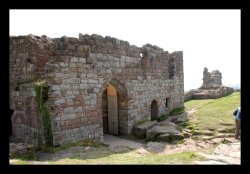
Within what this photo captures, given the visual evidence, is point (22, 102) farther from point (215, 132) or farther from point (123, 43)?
point (215, 132)

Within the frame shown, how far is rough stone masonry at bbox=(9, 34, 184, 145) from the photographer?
8672 millimetres

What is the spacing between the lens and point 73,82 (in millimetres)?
9023

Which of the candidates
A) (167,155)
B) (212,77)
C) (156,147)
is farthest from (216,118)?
(212,77)

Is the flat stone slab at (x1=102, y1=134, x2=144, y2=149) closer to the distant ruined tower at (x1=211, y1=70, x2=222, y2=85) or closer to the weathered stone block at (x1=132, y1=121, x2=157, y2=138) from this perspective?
the weathered stone block at (x1=132, y1=121, x2=157, y2=138)

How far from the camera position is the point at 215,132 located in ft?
33.3

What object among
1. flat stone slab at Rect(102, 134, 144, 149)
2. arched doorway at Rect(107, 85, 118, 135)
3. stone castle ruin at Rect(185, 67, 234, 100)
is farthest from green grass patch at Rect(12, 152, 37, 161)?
stone castle ruin at Rect(185, 67, 234, 100)

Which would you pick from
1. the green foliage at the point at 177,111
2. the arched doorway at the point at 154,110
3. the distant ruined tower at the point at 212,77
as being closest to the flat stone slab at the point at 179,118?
the green foliage at the point at 177,111

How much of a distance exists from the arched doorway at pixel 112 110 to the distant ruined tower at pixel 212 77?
14.8 m

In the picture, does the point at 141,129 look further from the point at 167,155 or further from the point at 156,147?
the point at 167,155

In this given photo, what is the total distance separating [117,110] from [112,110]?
0.30 metres
